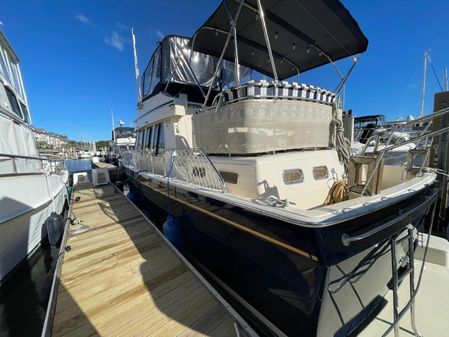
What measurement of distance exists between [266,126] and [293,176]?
0.72 metres

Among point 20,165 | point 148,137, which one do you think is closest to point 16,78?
point 20,165

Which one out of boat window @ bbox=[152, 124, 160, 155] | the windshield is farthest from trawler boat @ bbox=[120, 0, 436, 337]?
the windshield

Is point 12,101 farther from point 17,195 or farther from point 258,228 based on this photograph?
point 258,228

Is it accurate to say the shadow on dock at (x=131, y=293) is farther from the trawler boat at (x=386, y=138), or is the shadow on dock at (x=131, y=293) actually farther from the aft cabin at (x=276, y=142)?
the trawler boat at (x=386, y=138)

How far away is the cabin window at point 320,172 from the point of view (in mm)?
2867

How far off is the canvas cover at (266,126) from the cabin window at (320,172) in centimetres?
35

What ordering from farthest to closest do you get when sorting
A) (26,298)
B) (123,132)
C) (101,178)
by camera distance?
(123,132), (101,178), (26,298)

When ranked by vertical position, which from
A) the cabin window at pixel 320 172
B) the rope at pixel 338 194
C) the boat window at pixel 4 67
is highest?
the boat window at pixel 4 67

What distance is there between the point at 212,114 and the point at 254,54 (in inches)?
103

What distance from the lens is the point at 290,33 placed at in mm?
3908

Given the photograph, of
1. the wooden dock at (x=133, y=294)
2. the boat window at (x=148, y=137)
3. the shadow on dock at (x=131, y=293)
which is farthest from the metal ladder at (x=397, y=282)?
the boat window at (x=148, y=137)

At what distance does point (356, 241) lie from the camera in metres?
1.49

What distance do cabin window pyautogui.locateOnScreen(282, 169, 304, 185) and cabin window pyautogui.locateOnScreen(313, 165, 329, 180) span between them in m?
0.30

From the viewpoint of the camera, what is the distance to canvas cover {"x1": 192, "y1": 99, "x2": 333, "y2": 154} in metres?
2.54
